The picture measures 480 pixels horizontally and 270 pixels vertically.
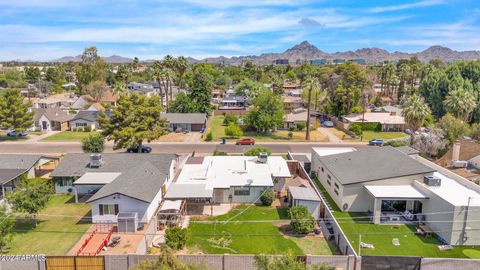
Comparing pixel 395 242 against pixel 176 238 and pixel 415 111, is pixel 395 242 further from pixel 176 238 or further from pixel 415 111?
pixel 415 111

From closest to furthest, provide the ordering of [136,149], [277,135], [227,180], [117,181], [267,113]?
1. [117,181]
2. [227,180]
3. [136,149]
4. [267,113]
5. [277,135]

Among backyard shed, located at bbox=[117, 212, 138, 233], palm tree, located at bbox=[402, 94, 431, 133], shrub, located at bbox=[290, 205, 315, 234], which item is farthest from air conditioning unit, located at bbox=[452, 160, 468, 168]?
backyard shed, located at bbox=[117, 212, 138, 233]

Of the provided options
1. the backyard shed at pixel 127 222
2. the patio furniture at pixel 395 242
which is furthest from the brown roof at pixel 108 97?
the patio furniture at pixel 395 242

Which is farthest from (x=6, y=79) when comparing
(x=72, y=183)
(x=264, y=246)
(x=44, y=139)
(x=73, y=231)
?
(x=264, y=246)

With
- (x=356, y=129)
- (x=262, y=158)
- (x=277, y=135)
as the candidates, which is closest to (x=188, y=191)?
(x=262, y=158)

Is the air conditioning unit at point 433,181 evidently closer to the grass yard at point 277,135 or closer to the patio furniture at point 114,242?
the patio furniture at point 114,242

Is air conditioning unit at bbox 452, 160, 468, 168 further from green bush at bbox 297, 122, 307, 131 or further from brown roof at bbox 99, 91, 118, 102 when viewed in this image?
brown roof at bbox 99, 91, 118, 102

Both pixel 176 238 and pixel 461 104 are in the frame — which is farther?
pixel 461 104
